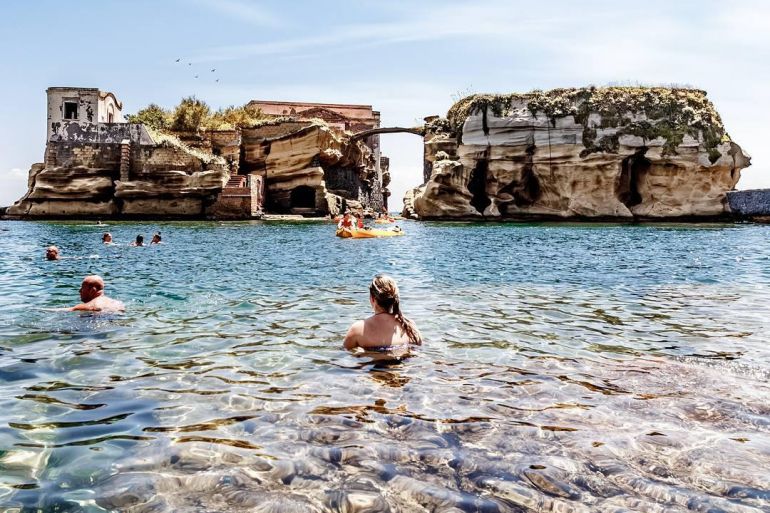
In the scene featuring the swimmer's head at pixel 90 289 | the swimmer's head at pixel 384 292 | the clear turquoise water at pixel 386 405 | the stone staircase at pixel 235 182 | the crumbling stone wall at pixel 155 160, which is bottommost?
the clear turquoise water at pixel 386 405

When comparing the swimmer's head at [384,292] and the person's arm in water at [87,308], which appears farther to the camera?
the person's arm in water at [87,308]

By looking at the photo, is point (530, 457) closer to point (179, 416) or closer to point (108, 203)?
point (179, 416)

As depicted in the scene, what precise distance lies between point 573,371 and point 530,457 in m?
2.35

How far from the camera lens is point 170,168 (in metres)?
45.0

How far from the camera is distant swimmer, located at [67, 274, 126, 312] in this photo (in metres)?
8.41

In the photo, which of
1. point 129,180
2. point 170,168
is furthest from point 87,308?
point 129,180

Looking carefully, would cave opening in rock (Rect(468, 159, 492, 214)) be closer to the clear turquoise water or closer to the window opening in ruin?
the window opening in ruin

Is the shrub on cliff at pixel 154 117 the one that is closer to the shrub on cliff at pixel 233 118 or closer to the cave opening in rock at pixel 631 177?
the shrub on cliff at pixel 233 118

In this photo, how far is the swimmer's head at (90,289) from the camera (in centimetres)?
854

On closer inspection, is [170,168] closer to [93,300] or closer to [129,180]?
[129,180]

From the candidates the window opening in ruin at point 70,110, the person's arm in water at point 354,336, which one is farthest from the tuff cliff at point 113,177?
the person's arm in water at point 354,336

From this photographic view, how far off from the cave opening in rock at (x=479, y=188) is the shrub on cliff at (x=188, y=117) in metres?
24.1

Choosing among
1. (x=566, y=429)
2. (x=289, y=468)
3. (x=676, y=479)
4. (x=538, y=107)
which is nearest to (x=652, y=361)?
(x=566, y=429)

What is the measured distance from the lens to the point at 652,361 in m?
6.16
